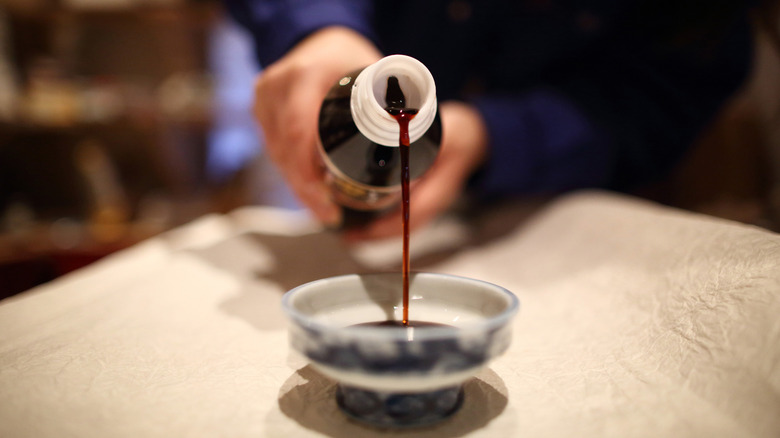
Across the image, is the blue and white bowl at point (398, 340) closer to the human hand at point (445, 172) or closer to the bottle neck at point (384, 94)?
the bottle neck at point (384, 94)

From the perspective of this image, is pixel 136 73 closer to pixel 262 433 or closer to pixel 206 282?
pixel 206 282

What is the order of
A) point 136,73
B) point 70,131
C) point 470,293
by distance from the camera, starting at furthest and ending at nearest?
point 136,73 → point 70,131 → point 470,293

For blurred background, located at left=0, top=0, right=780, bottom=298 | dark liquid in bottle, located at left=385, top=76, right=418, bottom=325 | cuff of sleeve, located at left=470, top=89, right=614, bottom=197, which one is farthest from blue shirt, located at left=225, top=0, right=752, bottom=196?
dark liquid in bottle, located at left=385, top=76, right=418, bottom=325

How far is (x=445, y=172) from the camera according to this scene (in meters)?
0.92

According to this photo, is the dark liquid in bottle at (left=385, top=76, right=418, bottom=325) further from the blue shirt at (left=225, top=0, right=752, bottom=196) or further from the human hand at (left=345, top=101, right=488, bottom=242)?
the blue shirt at (left=225, top=0, right=752, bottom=196)

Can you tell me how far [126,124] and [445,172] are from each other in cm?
157

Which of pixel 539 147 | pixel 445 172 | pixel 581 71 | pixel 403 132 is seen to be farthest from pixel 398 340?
pixel 581 71

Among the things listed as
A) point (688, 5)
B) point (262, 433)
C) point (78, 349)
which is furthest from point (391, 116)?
point (688, 5)

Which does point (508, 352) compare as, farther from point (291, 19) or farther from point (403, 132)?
point (291, 19)

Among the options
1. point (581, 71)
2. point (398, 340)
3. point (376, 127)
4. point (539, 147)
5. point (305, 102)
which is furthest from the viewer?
point (581, 71)

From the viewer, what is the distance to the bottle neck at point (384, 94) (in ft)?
1.43

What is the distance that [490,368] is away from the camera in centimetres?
50

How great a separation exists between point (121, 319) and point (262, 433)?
1.04ft

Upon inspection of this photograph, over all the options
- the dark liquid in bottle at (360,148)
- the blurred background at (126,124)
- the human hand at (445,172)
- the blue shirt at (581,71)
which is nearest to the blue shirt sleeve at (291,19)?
the blue shirt at (581,71)
